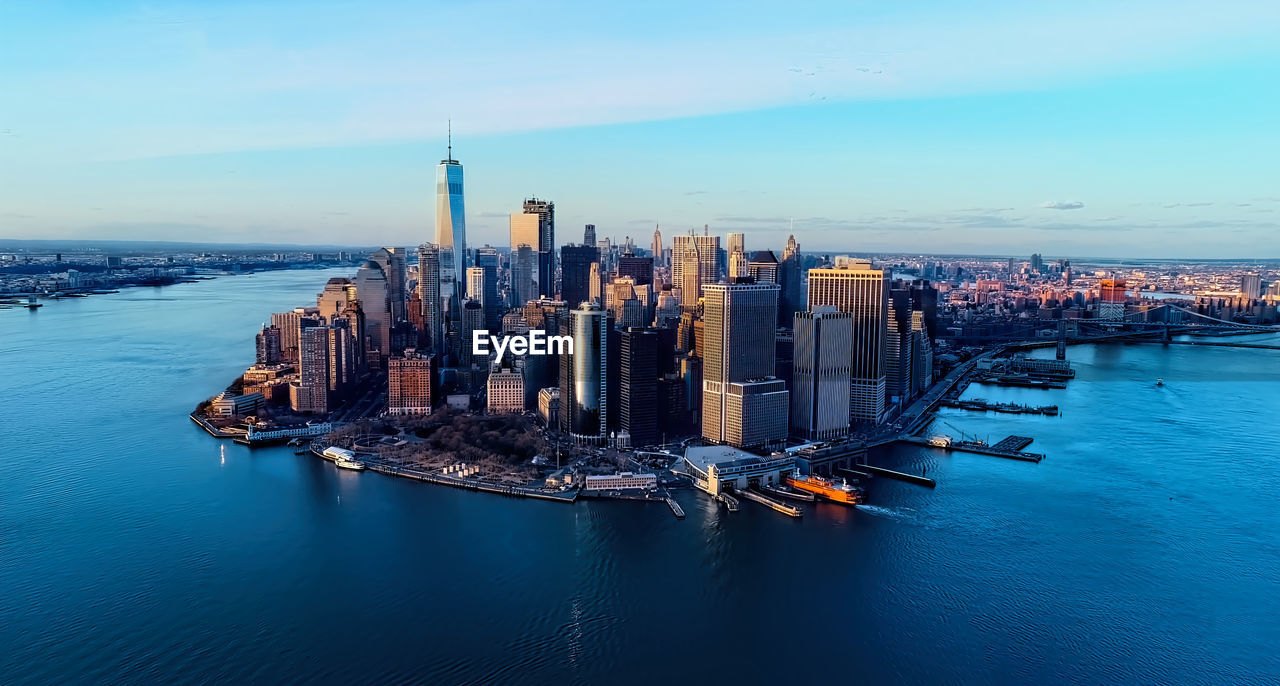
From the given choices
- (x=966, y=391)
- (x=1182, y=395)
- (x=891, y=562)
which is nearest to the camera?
(x=891, y=562)

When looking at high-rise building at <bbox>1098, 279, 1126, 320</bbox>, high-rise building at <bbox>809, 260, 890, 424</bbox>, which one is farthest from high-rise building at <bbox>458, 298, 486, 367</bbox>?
high-rise building at <bbox>1098, 279, 1126, 320</bbox>

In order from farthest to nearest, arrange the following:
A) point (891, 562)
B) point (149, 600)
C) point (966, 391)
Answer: point (966, 391), point (891, 562), point (149, 600)

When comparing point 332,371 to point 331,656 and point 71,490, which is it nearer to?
point 71,490

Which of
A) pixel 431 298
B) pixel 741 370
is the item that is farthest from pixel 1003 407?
pixel 431 298

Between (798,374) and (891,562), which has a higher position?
(798,374)

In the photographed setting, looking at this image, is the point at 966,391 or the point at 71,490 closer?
the point at 71,490

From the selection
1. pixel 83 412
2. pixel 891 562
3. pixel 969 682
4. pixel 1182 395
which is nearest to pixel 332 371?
pixel 83 412

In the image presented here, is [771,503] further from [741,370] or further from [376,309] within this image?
[376,309]
